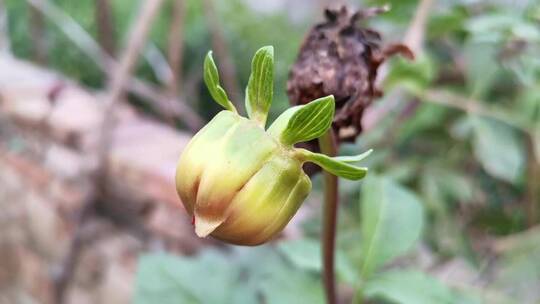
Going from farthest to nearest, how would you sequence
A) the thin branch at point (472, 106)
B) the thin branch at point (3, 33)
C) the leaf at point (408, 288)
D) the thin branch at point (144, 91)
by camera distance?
1. the thin branch at point (3, 33)
2. the thin branch at point (144, 91)
3. the thin branch at point (472, 106)
4. the leaf at point (408, 288)

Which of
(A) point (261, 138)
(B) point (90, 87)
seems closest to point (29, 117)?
(B) point (90, 87)

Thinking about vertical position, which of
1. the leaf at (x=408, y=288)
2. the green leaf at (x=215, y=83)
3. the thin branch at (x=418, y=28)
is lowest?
the leaf at (x=408, y=288)

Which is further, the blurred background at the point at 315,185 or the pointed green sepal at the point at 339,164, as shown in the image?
the blurred background at the point at 315,185

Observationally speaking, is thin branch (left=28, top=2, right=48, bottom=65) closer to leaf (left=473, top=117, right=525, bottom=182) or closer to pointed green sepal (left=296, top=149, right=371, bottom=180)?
leaf (left=473, top=117, right=525, bottom=182)

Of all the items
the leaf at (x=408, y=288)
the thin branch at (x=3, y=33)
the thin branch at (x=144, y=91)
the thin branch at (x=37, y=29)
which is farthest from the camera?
the thin branch at (x=3, y=33)

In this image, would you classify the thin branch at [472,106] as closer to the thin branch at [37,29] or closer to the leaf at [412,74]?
the leaf at [412,74]

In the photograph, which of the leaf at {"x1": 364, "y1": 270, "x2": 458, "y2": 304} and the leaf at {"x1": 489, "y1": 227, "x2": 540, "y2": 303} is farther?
the leaf at {"x1": 489, "y1": 227, "x2": 540, "y2": 303}

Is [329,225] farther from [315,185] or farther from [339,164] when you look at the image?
[315,185]

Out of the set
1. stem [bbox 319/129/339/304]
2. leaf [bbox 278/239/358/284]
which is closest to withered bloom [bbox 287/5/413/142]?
stem [bbox 319/129/339/304]

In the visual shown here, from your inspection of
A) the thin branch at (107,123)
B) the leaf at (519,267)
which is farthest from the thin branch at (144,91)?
the leaf at (519,267)
